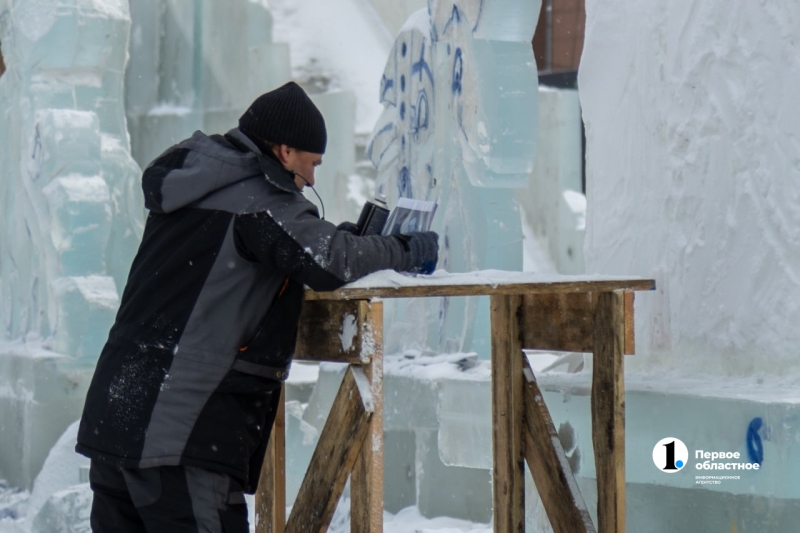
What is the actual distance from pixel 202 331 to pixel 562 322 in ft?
3.63

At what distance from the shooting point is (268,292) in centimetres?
260

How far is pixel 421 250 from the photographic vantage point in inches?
108

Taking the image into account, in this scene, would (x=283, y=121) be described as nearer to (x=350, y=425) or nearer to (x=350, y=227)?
(x=350, y=227)

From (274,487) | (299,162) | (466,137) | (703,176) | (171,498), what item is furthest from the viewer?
(466,137)

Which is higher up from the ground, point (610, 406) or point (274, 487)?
point (610, 406)

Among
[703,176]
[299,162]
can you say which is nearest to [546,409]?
[703,176]

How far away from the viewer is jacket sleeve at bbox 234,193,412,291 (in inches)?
98.5

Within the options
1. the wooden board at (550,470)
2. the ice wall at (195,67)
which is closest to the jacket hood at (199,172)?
the wooden board at (550,470)

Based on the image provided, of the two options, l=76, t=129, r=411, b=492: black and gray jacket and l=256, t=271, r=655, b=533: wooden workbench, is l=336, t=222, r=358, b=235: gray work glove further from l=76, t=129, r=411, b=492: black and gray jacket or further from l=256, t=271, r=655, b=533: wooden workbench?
l=76, t=129, r=411, b=492: black and gray jacket

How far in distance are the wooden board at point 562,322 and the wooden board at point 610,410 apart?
0.11 ft

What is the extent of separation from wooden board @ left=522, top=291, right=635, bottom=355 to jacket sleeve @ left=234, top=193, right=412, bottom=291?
30.9 inches

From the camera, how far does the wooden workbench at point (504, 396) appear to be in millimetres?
2623

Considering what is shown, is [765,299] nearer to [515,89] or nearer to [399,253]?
[399,253]

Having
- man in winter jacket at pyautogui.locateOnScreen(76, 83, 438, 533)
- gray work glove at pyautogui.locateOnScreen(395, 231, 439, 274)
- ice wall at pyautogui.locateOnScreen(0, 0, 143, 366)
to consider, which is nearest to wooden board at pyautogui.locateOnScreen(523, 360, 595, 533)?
gray work glove at pyautogui.locateOnScreen(395, 231, 439, 274)
